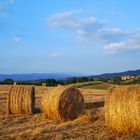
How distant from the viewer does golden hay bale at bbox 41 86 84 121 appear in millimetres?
16594

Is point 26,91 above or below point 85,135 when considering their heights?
above

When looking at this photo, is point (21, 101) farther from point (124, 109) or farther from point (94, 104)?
point (124, 109)

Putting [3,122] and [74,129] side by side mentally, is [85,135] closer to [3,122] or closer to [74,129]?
[74,129]

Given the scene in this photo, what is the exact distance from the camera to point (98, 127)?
13.8 meters

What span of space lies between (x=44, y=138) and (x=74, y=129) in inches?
55.7

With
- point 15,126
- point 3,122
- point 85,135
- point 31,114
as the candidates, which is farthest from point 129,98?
point 31,114

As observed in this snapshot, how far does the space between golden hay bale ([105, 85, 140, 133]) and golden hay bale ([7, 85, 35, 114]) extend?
21.6 ft

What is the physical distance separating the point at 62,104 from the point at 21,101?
121 inches

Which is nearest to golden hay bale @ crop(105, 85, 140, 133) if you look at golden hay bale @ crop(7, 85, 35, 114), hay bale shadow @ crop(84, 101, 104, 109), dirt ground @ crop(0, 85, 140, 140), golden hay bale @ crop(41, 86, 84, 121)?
dirt ground @ crop(0, 85, 140, 140)

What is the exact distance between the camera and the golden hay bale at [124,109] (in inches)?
484

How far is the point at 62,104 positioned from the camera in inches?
656

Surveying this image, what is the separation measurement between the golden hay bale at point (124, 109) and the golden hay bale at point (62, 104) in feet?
12.5

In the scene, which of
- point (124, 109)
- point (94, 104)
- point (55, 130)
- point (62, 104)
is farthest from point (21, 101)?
point (124, 109)

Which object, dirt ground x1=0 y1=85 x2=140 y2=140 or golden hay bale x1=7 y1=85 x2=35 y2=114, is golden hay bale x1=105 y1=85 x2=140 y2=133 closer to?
dirt ground x1=0 y1=85 x2=140 y2=140
